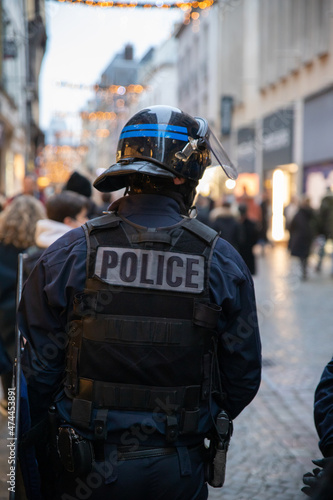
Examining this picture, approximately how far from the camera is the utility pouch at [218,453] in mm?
2266

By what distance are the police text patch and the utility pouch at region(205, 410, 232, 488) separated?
1.52 feet

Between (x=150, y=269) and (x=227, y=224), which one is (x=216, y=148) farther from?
(x=227, y=224)

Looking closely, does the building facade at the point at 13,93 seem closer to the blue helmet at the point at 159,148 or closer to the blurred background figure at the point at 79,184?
the blurred background figure at the point at 79,184

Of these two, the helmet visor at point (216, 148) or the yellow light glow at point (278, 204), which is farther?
the yellow light glow at point (278, 204)

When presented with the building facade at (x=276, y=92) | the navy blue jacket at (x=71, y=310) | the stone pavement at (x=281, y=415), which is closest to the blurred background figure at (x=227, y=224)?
the stone pavement at (x=281, y=415)

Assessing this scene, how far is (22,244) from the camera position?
5094 millimetres

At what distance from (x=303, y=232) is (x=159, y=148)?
1302 centimetres

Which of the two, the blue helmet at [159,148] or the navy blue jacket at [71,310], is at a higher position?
the blue helmet at [159,148]

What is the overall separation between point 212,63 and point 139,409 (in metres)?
34.3

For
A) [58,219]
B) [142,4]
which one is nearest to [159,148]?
[58,219]

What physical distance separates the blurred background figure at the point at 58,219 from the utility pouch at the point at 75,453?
284 centimetres

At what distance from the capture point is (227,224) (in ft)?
31.4

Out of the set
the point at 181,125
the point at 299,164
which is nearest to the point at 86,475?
the point at 181,125

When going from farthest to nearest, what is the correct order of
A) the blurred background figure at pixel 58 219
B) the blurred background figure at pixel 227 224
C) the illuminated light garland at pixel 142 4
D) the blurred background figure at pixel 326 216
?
the blurred background figure at pixel 326 216, the blurred background figure at pixel 227 224, the illuminated light garland at pixel 142 4, the blurred background figure at pixel 58 219
